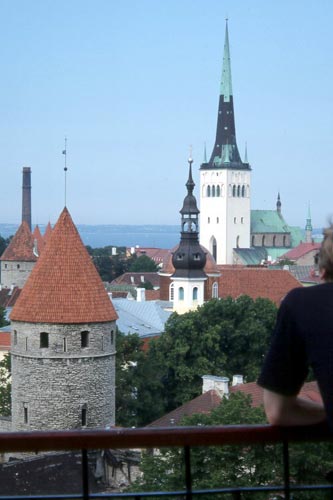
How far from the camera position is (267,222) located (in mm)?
116750

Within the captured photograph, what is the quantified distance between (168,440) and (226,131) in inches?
4173

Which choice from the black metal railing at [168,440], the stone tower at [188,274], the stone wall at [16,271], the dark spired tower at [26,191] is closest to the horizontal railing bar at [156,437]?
the black metal railing at [168,440]

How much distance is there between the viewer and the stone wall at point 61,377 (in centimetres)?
2119

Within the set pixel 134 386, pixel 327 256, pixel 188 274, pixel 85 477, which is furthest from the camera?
pixel 188 274

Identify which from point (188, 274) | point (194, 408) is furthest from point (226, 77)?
point (194, 408)

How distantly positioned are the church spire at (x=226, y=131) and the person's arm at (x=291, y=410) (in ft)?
347

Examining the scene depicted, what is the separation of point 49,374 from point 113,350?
1.59m

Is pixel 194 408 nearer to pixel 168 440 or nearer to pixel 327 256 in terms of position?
pixel 168 440

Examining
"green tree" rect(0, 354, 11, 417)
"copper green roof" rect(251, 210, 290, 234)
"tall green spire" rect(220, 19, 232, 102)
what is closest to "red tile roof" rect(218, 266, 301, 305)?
"green tree" rect(0, 354, 11, 417)

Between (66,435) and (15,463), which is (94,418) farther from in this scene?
(66,435)

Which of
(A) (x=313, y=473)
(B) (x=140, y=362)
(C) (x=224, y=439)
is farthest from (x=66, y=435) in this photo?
(B) (x=140, y=362)

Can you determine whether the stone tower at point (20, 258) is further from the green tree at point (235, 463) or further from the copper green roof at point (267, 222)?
the copper green roof at point (267, 222)

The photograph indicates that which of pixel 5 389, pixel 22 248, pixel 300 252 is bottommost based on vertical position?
pixel 5 389

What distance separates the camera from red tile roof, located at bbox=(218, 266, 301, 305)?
2266 inches
